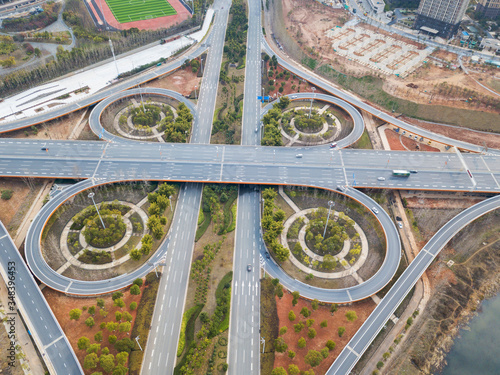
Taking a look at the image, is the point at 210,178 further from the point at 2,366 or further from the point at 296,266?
the point at 2,366

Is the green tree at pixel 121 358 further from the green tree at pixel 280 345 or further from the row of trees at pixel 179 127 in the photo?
the row of trees at pixel 179 127

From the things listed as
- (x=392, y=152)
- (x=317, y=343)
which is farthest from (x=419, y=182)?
(x=317, y=343)

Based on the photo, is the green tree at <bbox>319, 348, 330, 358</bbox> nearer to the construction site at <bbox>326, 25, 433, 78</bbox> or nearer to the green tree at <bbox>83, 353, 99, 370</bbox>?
the green tree at <bbox>83, 353, 99, 370</bbox>

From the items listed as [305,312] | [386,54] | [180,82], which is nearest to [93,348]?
[305,312]

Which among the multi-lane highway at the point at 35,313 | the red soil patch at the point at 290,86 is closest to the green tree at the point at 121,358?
the multi-lane highway at the point at 35,313

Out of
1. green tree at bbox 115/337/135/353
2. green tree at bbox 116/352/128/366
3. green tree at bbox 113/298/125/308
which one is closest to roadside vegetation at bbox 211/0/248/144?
green tree at bbox 113/298/125/308
